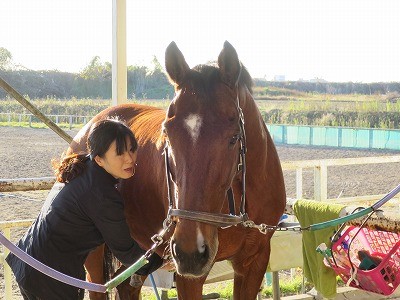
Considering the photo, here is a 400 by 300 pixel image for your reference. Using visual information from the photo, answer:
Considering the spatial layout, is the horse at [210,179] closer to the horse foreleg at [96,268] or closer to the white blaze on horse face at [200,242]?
the white blaze on horse face at [200,242]

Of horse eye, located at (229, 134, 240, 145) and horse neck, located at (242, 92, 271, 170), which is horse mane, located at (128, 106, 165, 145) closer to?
horse neck, located at (242, 92, 271, 170)

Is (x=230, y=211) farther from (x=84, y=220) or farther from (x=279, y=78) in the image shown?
(x=279, y=78)

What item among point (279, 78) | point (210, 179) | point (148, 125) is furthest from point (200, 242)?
point (279, 78)

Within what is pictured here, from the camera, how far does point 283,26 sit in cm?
1906

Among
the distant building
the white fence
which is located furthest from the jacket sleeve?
the distant building

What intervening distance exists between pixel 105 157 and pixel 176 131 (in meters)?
0.42

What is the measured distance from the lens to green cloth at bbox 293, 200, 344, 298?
10.2 ft

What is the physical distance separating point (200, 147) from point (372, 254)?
1385 mm

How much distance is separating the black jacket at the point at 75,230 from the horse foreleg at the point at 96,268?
811 millimetres

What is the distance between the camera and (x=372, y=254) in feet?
9.52

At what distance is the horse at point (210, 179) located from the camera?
1934mm

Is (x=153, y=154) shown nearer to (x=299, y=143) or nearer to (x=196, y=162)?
(x=196, y=162)

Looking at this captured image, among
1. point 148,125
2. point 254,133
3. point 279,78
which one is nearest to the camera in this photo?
point 254,133

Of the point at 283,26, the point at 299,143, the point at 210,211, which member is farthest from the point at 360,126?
the point at 210,211
